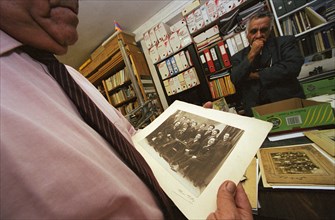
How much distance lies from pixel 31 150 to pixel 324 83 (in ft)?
8.29

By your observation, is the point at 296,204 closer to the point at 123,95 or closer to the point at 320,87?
the point at 320,87

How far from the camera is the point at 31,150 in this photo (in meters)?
0.28

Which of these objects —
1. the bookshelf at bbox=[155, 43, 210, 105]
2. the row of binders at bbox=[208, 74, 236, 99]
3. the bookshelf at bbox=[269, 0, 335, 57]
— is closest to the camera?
the bookshelf at bbox=[269, 0, 335, 57]

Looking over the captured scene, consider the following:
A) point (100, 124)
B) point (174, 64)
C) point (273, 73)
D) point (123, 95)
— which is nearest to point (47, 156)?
point (100, 124)

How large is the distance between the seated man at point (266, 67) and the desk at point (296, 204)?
4.30 feet

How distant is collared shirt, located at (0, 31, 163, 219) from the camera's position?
0.84ft

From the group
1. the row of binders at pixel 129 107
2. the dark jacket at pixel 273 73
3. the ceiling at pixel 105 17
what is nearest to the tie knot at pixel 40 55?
the dark jacket at pixel 273 73

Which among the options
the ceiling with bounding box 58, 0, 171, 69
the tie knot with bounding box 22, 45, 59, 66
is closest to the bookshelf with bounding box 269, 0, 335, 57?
the ceiling with bounding box 58, 0, 171, 69

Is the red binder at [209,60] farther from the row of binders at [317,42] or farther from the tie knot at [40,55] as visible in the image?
the tie knot at [40,55]

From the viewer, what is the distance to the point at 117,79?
3.65 m

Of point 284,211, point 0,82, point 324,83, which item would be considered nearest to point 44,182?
point 0,82

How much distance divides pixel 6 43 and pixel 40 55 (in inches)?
2.9

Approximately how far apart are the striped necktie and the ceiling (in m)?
2.39

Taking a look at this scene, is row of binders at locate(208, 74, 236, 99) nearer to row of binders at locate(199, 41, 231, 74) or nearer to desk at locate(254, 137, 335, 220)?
row of binders at locate(199, 41, 231, 74)
